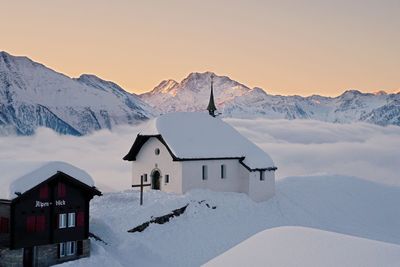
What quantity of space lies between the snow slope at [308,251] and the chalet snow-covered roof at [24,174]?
1667cm

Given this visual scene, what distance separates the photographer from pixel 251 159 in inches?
2133

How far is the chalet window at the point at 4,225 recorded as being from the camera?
3245 cm

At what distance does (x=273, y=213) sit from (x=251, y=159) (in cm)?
520

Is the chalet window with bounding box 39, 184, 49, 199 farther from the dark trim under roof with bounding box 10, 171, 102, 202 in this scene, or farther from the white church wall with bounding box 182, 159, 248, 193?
the white church wall with bounding box 182, 159, 248, 193

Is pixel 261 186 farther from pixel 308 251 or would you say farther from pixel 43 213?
pixel 308 251

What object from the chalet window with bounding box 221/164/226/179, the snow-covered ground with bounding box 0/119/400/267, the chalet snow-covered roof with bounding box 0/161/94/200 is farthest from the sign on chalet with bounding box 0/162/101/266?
the chalet window with bounding box 221/164/226/179

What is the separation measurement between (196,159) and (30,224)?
66.4 ft

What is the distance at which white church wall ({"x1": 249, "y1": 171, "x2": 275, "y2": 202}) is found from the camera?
2111 inches

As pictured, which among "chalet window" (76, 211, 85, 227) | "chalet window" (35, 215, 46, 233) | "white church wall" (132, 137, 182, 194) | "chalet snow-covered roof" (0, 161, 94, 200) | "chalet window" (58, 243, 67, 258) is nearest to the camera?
"chalet snow-covered roof" (0, 161, 94, 200)

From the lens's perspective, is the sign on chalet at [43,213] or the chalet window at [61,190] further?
the chalet window at [61,190]

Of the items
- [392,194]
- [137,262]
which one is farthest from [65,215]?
[392,194]

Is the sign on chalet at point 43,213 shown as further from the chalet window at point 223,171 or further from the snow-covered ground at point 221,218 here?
the chalet window at point 223,171

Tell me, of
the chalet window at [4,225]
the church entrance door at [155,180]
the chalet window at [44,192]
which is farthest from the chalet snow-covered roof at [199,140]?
the chalet window at [4,225]

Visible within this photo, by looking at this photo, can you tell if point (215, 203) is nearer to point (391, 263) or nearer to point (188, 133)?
point (188, 133)
